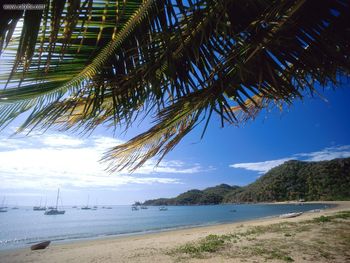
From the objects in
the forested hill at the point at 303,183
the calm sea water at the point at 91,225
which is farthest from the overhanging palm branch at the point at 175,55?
the forested hill at the point at 303,183

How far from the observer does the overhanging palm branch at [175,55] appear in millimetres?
1171

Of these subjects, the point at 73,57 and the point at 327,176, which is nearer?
the point at 73,57

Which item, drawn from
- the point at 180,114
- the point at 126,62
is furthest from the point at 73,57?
the point at 180,114

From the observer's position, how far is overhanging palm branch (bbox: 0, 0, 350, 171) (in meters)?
1.17

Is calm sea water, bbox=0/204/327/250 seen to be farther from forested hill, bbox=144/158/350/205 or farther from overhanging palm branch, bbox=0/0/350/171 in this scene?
forested hill, bbox=144/158/350/205

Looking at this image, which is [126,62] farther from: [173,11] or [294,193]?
[294,193]

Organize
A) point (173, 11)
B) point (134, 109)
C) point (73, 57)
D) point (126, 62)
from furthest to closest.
Answer: point (134, 109) → point (126, 62) → point (73, 57) → point (173, 11)

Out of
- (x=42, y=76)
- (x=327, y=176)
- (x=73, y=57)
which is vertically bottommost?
(x=42, y=76)

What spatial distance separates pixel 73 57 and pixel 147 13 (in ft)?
1.40

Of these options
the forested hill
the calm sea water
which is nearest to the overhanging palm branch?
the calm sea water

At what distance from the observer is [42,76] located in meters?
1.17

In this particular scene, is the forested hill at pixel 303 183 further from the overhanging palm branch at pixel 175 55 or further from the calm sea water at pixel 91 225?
the overhanging palm branch at pixel 175 55

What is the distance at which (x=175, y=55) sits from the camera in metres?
1.53

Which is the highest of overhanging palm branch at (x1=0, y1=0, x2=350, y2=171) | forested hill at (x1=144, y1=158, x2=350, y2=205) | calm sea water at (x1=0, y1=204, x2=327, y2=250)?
forested hill at (x1=144, y1=158, x2=350, y2=205)
